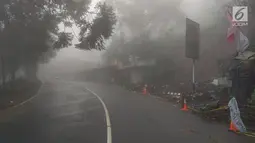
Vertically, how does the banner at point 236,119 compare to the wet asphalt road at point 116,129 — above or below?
above

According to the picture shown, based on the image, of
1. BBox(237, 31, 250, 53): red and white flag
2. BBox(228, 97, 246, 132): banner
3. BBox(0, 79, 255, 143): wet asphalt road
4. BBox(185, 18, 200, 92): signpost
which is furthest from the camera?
BBox(185, 18, 200, 92): signpost

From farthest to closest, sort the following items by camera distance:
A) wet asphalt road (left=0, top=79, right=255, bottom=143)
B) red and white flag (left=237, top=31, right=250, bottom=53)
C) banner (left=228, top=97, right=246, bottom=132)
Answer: red and white flag (left=237, top=31, right=250, bottom=53) < banner (left=228, top=97, right=246, bottom=132) < wet asphalt road (left=0, top=79, right=255, bottom=143)

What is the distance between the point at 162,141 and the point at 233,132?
2.78m

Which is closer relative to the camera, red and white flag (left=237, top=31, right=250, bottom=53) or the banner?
the banner

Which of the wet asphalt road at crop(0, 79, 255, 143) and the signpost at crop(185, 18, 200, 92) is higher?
the signpost at crop(185, 18, 200, 92)

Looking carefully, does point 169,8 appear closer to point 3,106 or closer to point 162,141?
point 3,106

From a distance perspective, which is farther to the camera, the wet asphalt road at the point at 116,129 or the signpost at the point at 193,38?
the signpost at the point at 193,38

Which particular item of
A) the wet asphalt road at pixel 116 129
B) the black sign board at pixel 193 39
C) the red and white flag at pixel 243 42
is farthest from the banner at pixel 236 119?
the black sign board at pixel 193 39

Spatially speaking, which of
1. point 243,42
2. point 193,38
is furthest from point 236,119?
point 193,38

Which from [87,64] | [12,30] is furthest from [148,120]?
[87,64]

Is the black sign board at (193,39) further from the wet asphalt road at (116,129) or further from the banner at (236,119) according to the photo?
the banner at (236,119)

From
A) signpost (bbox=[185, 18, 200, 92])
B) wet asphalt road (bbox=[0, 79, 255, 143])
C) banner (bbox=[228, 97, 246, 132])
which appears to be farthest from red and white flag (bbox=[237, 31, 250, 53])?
banner (bbox=[228, 97, 246, 132])

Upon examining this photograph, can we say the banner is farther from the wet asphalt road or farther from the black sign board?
the black sign board

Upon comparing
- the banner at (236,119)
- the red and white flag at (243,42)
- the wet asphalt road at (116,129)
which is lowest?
the wet asphalt road at (116,129)
